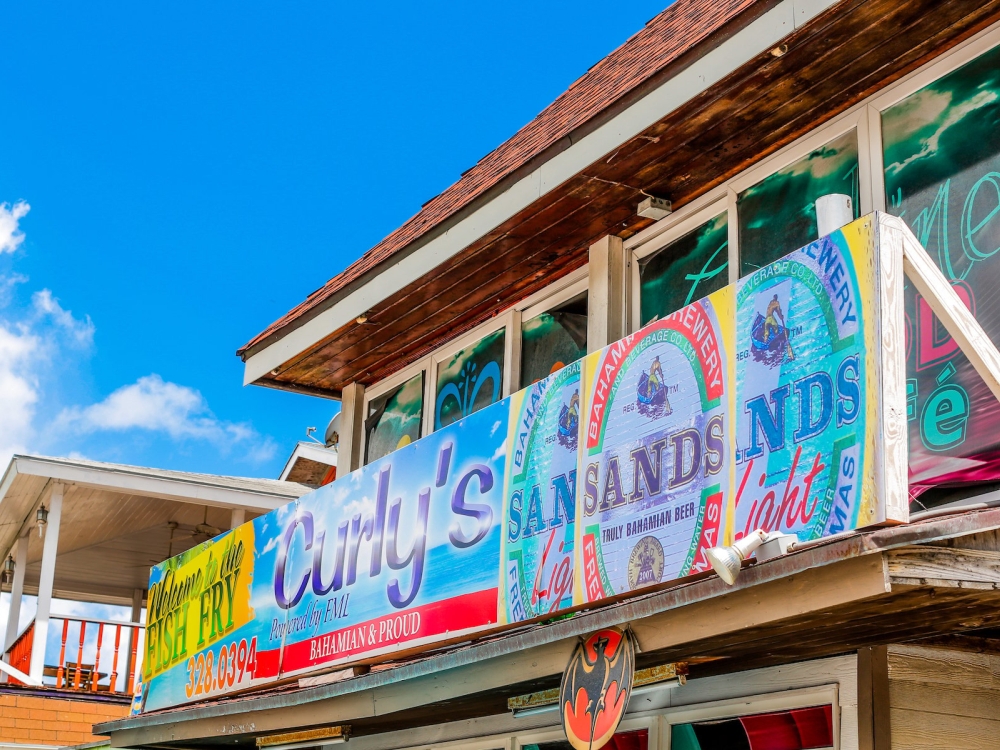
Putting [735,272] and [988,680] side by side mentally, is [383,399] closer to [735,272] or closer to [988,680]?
[735,272]

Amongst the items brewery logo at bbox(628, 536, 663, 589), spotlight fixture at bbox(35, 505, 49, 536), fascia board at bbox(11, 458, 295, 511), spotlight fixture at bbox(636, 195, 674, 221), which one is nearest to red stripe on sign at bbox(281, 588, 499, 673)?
Result: brewery logo at bbox(628, 536, 663, 589)

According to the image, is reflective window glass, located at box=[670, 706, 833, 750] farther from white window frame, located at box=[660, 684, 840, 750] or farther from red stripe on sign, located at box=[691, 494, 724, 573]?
red stripe on sign, located at box=[691, 494, 724, 573]

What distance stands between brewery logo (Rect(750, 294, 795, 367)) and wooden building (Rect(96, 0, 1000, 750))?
19.0 inches

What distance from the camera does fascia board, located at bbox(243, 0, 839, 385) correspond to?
5.64 metres

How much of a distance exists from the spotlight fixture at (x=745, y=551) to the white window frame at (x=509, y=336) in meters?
3.66

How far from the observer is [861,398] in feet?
13.9

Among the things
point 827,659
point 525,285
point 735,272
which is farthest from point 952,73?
point 525,285

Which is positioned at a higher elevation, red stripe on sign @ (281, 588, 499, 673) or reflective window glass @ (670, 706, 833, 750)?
red stripe on sign @ (281, 588, 499, 673)

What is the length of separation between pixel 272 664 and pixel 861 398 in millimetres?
4877

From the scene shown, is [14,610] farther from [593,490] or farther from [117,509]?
[593,490]

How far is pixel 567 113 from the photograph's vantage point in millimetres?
8078

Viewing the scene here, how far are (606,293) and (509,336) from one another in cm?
112

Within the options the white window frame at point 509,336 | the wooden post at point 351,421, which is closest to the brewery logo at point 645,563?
the white window frame at point 509,336

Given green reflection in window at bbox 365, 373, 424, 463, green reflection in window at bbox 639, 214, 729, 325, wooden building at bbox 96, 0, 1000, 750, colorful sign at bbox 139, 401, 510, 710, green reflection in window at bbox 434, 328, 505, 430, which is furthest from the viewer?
green reflection in window at bbox 365, 373, 424, 463
